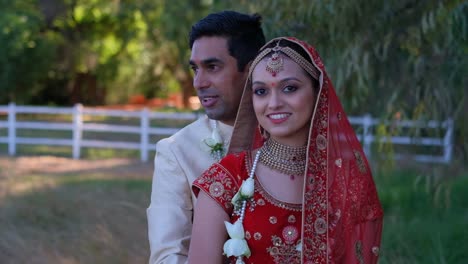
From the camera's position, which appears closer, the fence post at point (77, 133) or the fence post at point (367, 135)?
the fence post at point (367, 135)

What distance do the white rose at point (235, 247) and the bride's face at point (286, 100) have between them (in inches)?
13.2

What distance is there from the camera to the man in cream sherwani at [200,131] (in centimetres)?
262

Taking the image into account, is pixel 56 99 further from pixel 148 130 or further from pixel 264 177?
pixel 264 177

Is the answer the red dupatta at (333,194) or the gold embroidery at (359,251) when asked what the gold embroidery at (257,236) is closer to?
the red dupatta at (333,194)

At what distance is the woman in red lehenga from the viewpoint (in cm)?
225

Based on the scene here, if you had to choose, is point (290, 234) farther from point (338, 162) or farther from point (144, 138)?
point (144, 138)

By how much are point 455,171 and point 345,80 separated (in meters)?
1.19

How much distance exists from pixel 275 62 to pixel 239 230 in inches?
19.8

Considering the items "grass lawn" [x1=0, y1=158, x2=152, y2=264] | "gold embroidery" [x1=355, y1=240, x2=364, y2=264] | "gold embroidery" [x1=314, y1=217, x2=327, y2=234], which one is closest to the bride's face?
"gold embroidery" [x1=314, y1=217, x2=327, y2=234]

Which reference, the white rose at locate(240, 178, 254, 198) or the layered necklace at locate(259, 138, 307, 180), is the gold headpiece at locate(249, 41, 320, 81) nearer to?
the layered necklace at locate(259, 138, 307, 180)

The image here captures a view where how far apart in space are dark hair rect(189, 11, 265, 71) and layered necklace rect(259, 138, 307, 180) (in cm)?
62

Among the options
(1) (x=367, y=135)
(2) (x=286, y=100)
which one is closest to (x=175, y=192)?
(2) (x=286, y=100)

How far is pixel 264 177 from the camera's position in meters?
2.34

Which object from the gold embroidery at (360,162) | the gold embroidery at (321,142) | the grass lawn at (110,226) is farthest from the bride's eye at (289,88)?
the grass lawn at (110,226)
